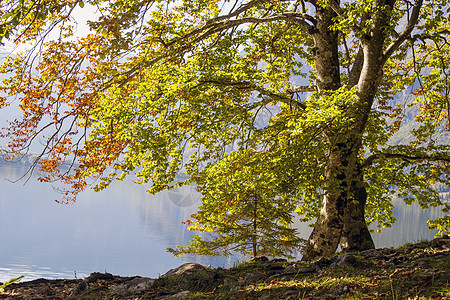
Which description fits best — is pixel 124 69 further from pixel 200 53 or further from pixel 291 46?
pixel 291 46

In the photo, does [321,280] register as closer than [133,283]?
Yes

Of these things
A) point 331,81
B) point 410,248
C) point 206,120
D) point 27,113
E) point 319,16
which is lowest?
point 410,248

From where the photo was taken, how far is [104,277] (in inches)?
378

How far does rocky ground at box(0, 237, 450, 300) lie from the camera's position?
5152 mm

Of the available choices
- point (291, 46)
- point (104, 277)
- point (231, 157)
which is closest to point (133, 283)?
point (104, 277)

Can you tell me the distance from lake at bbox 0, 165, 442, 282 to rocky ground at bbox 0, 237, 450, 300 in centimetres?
3938

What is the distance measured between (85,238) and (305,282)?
10992 centimetres

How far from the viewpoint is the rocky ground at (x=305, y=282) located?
515 cm

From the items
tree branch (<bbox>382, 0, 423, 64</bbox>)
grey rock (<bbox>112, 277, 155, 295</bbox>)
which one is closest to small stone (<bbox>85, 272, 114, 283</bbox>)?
grey rock (<bbox>112, 277, 155, 295</bbox>)

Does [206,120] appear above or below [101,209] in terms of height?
below

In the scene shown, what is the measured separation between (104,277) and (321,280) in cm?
560

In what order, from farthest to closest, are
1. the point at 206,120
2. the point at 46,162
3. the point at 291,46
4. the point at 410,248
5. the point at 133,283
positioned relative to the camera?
the point at 291,46
the point at 206,120
the point at 46,162
the point at 133,283
the point at 410,248

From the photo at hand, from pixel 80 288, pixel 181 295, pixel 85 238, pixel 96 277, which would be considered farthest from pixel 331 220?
pixel 85 238

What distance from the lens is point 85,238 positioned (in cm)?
10712
